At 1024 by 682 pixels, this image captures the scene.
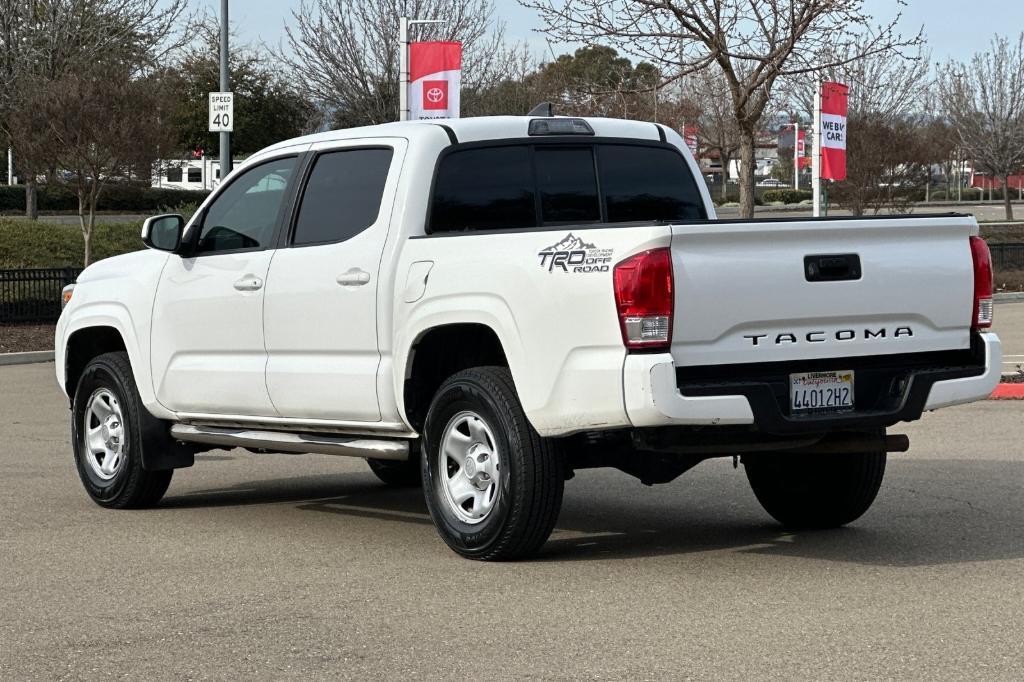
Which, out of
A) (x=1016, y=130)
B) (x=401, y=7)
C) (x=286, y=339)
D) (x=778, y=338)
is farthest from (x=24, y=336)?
(x=1016, y=130)

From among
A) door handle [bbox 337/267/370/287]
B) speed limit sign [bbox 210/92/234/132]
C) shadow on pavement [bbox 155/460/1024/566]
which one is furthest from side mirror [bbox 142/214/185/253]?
speed limit sign [bbox 210/92/234/132]

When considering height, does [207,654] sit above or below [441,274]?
below

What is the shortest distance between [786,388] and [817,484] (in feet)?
5.09

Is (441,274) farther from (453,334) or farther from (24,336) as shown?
(24,336)

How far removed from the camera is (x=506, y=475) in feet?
24.5

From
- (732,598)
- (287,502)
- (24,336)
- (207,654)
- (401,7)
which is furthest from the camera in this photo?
(401,7)

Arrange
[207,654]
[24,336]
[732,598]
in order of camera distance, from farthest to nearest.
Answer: [24,336] → [732,598] → [207,654]

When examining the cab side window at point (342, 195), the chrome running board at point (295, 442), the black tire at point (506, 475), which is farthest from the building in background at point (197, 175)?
the black tire at point (506, 475)

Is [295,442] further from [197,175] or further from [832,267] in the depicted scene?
[197,175]

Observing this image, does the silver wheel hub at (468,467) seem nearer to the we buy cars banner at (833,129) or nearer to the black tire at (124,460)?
the black tire at (124,460)

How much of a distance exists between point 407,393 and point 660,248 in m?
1.85

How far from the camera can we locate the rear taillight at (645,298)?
22.5 ft

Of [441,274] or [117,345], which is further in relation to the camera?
[117,345]

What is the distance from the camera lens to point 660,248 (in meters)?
6.88
